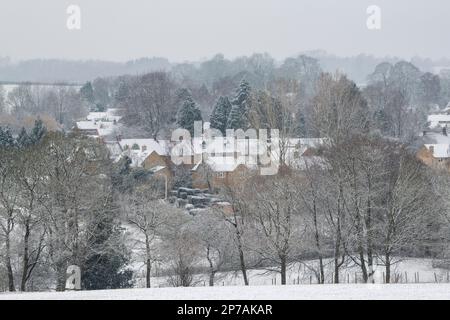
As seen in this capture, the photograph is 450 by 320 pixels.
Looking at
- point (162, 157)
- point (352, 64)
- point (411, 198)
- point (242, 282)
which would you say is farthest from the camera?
point (352, 64)

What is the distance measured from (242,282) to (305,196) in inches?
134

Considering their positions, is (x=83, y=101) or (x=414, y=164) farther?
(x=83, y=101)

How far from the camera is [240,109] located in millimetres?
40312

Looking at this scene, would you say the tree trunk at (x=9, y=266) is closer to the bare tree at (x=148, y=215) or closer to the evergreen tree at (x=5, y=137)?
the bare tree at (x=148, y=215)

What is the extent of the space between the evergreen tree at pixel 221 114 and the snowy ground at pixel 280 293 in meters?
31.6

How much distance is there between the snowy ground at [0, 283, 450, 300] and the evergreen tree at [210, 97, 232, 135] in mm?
31576

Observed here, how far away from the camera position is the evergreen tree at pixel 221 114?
41.1 metres

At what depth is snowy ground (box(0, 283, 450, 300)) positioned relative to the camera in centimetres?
816

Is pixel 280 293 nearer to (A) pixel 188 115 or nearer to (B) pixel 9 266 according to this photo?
(B) pixel 9 266

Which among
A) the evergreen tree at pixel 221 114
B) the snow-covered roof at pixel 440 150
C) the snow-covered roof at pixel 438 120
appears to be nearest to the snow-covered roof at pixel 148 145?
the evergreen tree at pixel 221 114

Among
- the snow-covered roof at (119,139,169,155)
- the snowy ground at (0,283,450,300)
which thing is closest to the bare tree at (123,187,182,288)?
the snowy ground at (0,283,450,300)
